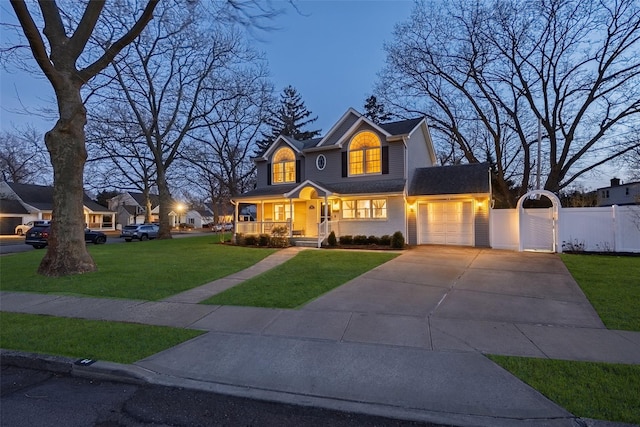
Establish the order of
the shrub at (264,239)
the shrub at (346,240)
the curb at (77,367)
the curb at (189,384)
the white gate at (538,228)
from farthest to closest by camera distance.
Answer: the shrub at (264,239) < the shrub at (346,240) < the white gate at (538,228) < the curb at (77,367) < the curb at (189,384)

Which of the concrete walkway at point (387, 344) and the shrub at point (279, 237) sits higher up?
the shrub at point (279, 237)

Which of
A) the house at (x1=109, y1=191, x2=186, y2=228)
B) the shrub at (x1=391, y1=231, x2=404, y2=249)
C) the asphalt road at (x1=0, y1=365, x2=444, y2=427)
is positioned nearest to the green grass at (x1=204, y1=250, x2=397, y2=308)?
the shrub at (x1=391, y1=231, x2=404, y2=249)

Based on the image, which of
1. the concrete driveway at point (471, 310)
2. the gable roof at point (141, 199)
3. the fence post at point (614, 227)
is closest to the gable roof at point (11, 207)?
the gable roof at point (141, 199)

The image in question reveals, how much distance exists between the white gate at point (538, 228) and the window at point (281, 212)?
1231 cm

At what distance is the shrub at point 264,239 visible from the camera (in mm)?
17434

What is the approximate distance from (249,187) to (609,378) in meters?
38.6

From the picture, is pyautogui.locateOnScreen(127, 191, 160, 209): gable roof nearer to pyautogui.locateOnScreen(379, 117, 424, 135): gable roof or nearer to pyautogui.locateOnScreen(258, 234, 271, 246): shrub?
pyautogui.locateOnScreen(258, 234, 271, 246): shrub

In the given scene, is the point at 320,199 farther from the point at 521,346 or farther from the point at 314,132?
the point at 314,132

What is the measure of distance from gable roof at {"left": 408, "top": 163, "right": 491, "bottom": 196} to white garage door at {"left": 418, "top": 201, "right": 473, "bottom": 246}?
36.3 inches

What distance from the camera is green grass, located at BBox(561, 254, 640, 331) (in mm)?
5627

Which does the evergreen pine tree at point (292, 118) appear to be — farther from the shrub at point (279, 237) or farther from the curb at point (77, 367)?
the curb at point (77, 367)

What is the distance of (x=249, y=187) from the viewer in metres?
40.0

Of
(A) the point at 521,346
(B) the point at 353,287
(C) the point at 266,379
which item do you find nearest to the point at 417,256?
(B) the point at 353,287

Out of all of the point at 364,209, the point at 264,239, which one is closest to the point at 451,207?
the point at 364,209
